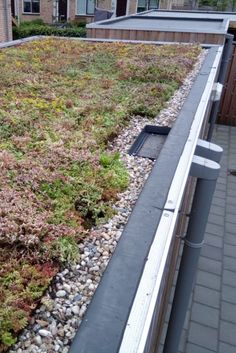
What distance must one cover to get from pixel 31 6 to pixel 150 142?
24587mm

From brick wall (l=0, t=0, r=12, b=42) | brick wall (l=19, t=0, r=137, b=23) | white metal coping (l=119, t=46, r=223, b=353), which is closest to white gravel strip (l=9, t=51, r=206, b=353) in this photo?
white metal coping (l=119, t=46, r=223, b=353)

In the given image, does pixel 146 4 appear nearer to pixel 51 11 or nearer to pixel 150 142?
pixel 51 11

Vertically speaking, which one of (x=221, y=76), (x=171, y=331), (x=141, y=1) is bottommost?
(x=171, y=331)

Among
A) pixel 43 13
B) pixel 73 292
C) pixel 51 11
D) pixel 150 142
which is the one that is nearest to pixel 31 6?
pixel 43 13

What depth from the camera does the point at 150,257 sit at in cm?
129

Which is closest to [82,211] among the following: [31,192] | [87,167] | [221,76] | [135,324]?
[31,192]

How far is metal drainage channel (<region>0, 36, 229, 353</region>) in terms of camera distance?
102 cm

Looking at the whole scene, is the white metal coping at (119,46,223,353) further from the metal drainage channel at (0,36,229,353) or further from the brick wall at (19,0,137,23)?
the brick wall at (19,0,137,23)

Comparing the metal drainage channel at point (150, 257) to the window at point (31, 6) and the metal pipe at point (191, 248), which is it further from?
the window at point (31, 6)

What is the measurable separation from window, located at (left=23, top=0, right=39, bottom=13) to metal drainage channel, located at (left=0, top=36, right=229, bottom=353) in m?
24.3

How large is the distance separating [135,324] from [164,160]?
121cm

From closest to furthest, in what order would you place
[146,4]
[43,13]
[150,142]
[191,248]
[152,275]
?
1. [152,275]
2. [191,248]
3. [150,142]
4. [146,4]
5. [43,13]

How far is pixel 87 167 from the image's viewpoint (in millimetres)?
2135

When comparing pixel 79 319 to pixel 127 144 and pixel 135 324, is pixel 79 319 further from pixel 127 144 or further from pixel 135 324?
pixel 127 144
